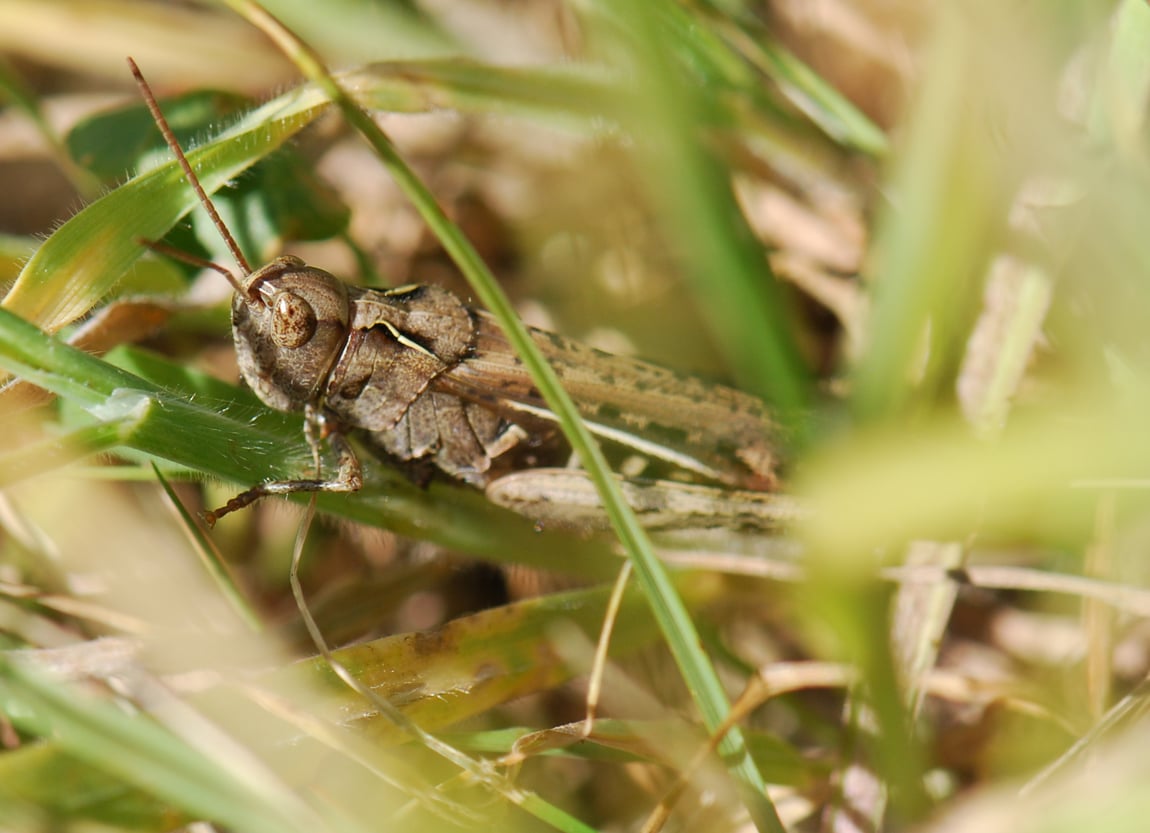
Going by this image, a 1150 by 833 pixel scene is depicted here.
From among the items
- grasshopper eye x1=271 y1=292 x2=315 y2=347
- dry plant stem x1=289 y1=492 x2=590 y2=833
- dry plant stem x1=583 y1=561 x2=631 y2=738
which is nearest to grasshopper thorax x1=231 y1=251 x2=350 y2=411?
grasshopper eye x1=271 y1=292 x2=315 y2=347

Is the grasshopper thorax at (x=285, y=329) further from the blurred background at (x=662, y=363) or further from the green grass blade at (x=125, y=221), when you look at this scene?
the green grass blade at (x=125, y=221)

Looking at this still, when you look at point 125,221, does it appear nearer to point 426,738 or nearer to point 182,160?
point 182,160

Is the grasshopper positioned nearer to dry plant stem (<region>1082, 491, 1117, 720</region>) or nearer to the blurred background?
the blurred background

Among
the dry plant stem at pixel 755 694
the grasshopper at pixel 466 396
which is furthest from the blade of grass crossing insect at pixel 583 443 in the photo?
the grasshopper at pixel 466 396

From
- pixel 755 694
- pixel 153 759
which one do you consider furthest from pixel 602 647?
pixel 153 759

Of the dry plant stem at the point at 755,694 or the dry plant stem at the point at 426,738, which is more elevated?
the dry plant stem at the point at 426,738

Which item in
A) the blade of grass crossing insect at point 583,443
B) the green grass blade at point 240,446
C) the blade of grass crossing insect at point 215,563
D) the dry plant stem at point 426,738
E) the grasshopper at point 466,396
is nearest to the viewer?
the blade of grass crossing insect at point 583,443

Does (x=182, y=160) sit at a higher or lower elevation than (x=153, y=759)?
higher
